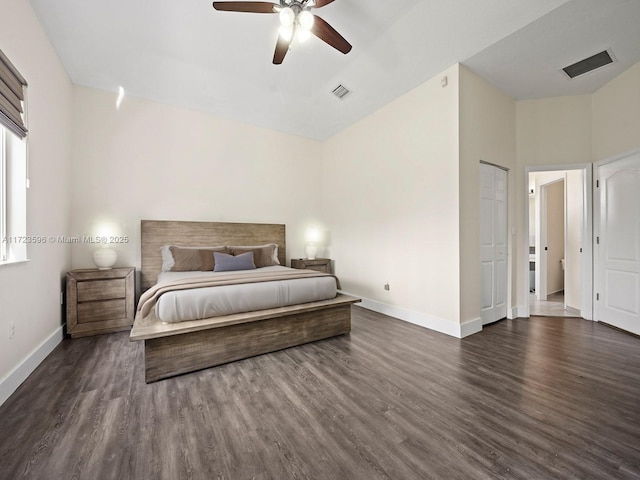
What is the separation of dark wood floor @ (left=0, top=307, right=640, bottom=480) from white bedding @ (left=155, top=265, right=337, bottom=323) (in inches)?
19.0

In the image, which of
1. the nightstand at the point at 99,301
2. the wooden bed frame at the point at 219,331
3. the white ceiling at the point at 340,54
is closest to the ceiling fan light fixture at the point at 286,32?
the white ceiling at the point at 340,54

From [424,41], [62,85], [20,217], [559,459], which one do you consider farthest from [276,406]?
[62,85]

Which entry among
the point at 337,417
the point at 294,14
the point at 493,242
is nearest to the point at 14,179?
the point at 294,14

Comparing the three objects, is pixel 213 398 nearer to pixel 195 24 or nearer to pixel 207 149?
pixel 195 24

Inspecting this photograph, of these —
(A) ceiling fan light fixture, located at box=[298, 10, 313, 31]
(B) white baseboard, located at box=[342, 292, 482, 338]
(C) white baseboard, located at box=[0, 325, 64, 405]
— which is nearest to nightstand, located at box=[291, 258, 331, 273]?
(B) white baseboard, located at box=[342, 292, 482, 338]

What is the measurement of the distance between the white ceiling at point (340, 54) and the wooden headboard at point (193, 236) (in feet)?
6.03

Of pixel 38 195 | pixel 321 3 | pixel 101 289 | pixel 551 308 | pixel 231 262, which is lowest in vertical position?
pixel 551 308

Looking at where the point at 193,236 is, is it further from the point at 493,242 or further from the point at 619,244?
the point at 619,244

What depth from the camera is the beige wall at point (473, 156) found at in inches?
121

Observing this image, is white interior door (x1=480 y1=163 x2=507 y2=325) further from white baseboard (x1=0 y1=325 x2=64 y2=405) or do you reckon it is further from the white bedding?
white baseboard (x1=0 y1=325 x2=64 y2=405)

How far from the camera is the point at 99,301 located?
10.2ft

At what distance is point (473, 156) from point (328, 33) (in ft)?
6.99

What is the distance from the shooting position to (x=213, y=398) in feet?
6.12

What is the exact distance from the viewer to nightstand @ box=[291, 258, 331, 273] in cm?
471
